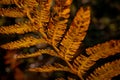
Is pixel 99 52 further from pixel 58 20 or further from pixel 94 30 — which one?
pixel 94 30

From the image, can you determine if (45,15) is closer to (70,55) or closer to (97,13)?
(70,55)

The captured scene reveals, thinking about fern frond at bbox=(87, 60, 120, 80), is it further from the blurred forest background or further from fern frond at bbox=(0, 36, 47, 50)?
the blurred forest background

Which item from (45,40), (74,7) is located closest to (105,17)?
(74,7)

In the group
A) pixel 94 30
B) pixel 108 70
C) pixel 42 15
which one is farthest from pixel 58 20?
pixel 94 30

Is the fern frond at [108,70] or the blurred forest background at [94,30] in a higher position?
the fern frond at [108,70]

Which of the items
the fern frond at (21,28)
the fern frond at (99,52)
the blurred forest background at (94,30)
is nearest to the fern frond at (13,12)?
the fern frond at (21,28)

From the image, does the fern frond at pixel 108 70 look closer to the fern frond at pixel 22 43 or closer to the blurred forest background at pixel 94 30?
the fern frond at pixel 22 43

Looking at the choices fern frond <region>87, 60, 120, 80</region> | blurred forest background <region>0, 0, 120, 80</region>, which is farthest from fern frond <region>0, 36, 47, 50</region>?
blurred forest background <region>0, 0, 120, 80</region>

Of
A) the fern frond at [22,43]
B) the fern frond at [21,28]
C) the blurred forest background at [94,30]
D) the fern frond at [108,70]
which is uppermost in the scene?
the fern frond at [21,28]
